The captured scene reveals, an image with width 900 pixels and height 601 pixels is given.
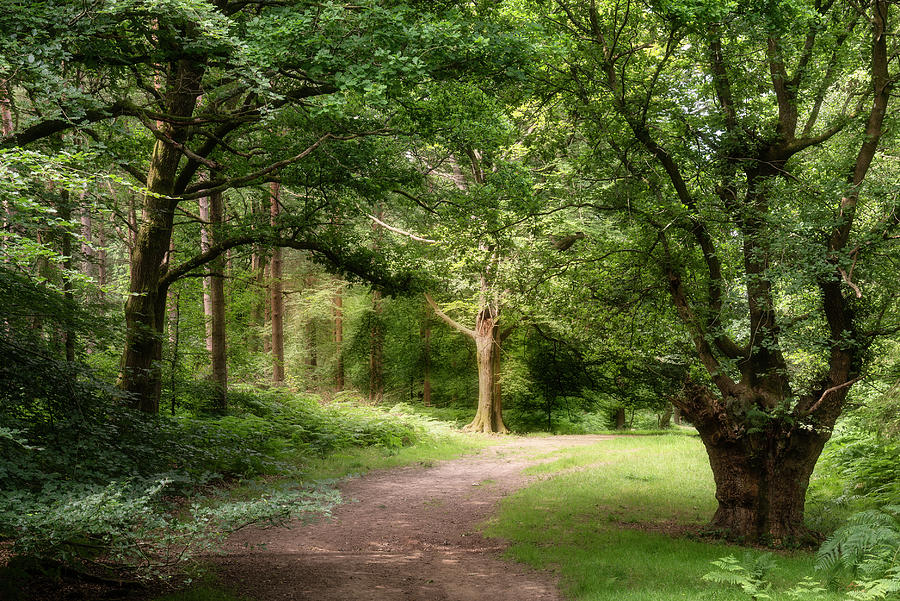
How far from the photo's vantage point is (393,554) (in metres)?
8.55

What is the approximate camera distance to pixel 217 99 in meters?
10.0

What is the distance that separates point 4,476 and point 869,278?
364 inches

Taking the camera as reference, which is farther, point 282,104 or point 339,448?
point 339,448

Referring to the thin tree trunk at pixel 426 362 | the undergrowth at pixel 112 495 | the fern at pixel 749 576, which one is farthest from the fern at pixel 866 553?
the thin tree trunk at pixel 426 362

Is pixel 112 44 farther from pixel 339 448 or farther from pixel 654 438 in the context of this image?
pixel 654 438

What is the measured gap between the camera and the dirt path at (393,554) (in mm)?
6914

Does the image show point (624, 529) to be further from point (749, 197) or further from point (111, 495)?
point (111, 495)

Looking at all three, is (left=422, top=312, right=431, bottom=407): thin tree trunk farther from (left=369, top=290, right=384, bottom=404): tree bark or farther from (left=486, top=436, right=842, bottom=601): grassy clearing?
(left=486, top=436, right=842, bottom=601): grassy clearing

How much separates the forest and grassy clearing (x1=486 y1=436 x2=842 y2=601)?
84 millimetres

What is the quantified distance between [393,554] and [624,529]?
11.7 feet

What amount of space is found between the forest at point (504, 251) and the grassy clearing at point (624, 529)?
0.27 feet

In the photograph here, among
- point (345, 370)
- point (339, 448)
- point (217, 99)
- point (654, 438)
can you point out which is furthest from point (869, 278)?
point (345, 370)

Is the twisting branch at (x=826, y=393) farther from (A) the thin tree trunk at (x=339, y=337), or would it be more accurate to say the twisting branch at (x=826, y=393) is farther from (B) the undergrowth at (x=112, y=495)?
(A) the thin tree trunk at (x=339, y=337)

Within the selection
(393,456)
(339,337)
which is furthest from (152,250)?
(339,337)
